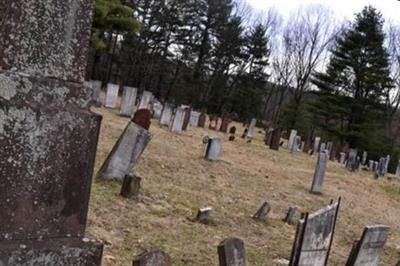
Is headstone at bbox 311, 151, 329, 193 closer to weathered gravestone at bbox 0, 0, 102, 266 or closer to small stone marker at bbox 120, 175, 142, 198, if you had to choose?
small stone marker at bbox 120, 175, 142, 198

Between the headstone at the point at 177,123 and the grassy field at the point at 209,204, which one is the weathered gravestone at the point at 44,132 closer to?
the grassy field at the point at 209,204

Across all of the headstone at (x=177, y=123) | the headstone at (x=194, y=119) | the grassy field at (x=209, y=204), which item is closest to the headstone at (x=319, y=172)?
the grassy field at (x=209, y=204)

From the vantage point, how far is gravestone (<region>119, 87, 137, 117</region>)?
18750mm

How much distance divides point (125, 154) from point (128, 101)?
430 inches

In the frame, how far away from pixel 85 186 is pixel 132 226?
3.63 m

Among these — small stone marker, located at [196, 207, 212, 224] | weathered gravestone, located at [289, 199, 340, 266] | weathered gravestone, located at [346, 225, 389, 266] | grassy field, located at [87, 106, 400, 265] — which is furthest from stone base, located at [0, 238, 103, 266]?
small stone marker, located at [196, 207, 212, 224]

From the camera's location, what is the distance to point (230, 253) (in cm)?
413

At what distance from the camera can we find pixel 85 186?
9.26 ft

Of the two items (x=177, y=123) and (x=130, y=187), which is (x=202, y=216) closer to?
(x=130, y=187)

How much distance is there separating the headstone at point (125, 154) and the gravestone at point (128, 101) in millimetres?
10352

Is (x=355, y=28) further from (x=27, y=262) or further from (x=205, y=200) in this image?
(x=27, y=262)

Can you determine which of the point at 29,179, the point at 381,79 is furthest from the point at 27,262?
the point at 381,79

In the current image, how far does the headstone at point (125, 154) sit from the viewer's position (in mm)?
8172

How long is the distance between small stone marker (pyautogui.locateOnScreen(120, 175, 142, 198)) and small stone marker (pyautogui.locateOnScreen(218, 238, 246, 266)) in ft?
11.5
